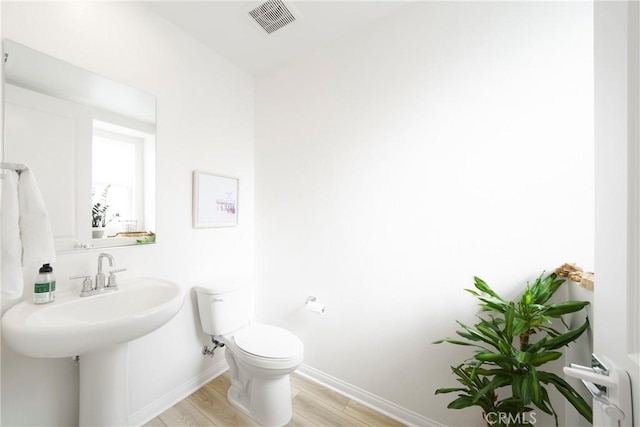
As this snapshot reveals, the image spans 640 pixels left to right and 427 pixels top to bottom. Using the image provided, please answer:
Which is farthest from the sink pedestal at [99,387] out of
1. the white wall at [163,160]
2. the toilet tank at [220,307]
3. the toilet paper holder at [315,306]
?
the toilet paper holder at [315,306]

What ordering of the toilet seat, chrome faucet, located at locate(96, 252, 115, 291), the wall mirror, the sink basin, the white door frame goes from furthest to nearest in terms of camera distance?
the toilet seat → chrome faucet, located at locate(96, 252, 115, 291) → the wall mirror → the sink basin → the white door frame

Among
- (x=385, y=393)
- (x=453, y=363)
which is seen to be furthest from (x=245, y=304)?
(x=453, y=363)

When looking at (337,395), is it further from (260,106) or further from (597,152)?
(260,106)

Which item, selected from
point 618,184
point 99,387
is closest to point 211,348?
point 99,387

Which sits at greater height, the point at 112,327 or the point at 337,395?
the point at 112,327

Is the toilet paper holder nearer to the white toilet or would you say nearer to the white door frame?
the white toilet

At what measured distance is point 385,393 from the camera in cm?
143

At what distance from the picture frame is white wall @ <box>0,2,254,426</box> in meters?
0.05

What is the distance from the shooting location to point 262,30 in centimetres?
155

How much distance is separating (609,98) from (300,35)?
1.66 metres

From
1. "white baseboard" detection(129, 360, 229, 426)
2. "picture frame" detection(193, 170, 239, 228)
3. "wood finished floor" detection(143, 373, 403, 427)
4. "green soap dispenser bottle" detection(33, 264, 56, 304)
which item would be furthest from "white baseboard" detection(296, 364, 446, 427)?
"green soap dispenser bottle" detection(33, 264, 56, 304)

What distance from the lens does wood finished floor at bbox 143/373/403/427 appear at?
4.43 ft

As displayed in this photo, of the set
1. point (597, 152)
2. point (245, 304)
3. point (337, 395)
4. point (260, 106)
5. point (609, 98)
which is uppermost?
point (260, 106)
